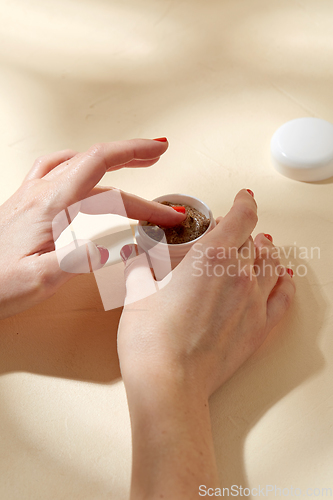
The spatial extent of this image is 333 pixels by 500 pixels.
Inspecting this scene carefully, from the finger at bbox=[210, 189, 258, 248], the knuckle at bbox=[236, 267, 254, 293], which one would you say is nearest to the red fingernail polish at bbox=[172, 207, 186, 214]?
the finger at bbox=[210, 189, 258, 248]

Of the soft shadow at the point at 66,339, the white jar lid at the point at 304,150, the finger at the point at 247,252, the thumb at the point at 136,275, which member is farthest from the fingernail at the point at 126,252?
the white jar lid at the point at 304,150

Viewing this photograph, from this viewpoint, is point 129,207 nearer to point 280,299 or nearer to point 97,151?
point 97,151

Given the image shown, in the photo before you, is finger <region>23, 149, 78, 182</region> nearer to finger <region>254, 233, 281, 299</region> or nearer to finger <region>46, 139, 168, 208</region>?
finger <region>46, 139, 168, 208</region>

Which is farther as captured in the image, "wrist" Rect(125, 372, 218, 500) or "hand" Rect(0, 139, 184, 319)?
"hand" Rect(0, 139, 184, 319)

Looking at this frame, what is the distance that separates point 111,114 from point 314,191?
0.73 meters

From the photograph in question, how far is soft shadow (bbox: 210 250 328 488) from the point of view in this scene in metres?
0.81

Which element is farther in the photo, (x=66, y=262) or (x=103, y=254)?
(x=103, y=254)

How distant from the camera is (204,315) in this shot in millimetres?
847

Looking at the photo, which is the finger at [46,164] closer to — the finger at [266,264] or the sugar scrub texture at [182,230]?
the sugar scrub texture at [182,230]

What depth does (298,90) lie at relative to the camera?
→ 1.53 m

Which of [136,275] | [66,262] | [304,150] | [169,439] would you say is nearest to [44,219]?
[66,262]

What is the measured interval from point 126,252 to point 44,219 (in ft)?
0.66

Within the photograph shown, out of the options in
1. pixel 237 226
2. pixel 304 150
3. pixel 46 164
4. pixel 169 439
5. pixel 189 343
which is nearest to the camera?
pixel 169 439

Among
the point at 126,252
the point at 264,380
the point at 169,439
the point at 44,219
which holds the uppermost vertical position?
the point at 44,219
